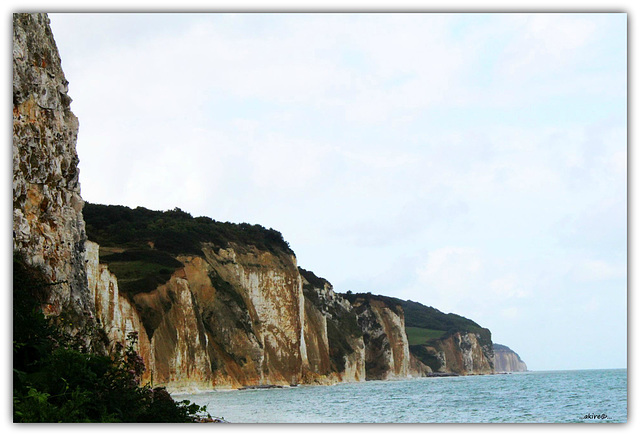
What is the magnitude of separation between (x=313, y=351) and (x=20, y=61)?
5158cm

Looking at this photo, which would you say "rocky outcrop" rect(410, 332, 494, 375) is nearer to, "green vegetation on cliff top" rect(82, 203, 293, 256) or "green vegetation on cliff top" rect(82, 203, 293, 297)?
"green vegetation on cliff top" rect(82, 203, 293, 297)

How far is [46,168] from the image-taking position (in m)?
13.5

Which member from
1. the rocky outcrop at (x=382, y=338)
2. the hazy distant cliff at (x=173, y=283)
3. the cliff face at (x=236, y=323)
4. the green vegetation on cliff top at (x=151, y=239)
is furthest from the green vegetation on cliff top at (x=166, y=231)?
the rocky outcrop at (x=382, y=338)

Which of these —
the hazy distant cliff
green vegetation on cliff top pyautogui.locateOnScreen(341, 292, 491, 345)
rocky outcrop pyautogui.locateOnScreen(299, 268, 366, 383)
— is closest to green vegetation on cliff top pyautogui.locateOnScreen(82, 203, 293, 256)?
the hazy distant cliff

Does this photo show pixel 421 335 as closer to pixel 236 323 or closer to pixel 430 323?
pixel 430 323

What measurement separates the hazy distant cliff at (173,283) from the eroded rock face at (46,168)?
1.2 inches

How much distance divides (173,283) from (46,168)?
26.1 metres

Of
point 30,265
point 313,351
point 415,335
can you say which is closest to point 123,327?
point 30,265

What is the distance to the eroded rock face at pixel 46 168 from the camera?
12242 mm

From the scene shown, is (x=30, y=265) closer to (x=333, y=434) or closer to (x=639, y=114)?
(x=333, y=434)

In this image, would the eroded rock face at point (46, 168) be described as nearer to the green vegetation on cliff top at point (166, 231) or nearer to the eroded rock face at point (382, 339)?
the green vegetation on cliff top at point (166, 231)

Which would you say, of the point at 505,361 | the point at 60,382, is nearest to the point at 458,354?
the point at 505,361

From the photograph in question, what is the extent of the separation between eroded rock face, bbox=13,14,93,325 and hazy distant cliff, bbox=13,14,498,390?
0.10 ft

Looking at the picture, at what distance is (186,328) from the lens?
3884cm
